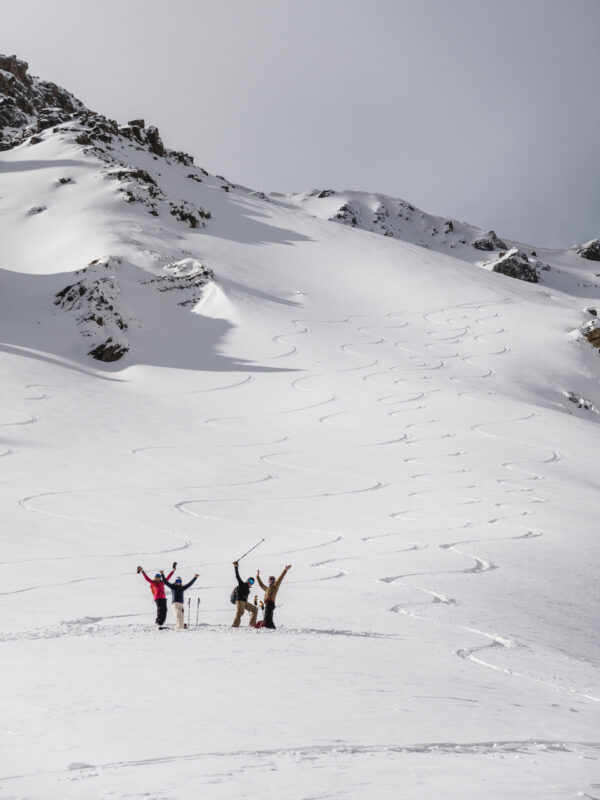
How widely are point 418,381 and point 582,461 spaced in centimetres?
1462

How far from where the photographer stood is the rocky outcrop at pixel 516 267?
14675 cm

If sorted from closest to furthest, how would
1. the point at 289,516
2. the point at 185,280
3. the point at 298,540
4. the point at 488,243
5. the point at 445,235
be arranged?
the point at 298,540 < the point at 289,516 < the point at 185,280 < the point at 488,243 < the point at 445,235

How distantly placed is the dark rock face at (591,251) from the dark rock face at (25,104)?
125 m

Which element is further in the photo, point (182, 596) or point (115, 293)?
point (115, 293)

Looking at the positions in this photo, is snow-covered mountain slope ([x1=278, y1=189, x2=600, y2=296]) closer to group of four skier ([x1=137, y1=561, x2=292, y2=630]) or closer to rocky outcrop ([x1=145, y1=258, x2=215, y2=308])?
rocky outcrop ([x1=145, y1=258, x2=215, y2=308])

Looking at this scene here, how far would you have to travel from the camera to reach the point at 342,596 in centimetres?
1380

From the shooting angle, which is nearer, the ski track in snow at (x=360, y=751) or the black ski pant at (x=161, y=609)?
the ski track in snow at (x=360, y=751)

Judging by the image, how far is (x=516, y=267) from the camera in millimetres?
148000

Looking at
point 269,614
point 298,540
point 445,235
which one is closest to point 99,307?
point 298,540

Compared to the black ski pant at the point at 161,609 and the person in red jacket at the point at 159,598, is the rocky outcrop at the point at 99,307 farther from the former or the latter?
the black ski pant at the point at 161,609

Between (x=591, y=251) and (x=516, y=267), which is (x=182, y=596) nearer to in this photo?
(x=516, y=267)

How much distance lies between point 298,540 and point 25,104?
381 feet

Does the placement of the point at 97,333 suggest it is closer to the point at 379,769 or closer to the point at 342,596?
the point at 342,596


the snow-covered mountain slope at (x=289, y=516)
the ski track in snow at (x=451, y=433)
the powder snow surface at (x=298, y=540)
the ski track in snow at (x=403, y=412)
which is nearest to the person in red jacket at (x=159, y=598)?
the powder snow surface at (x=298, y=540)
